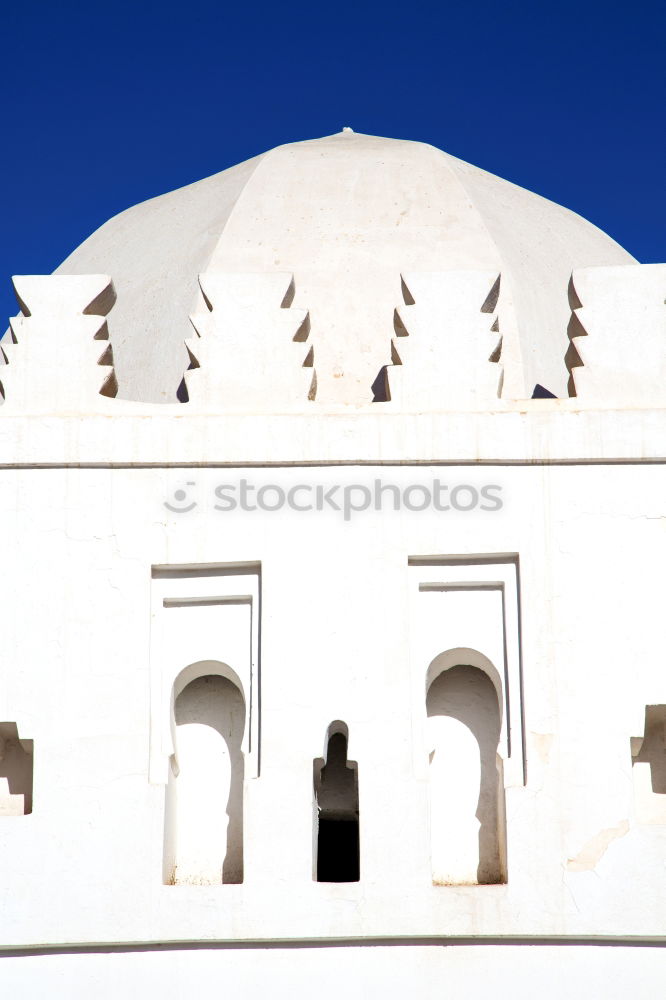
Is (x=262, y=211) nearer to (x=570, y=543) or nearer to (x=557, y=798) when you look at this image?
(x=570, y=543)

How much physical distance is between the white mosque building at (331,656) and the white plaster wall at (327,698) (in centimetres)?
2

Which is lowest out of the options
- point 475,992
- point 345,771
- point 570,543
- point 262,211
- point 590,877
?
point 475,992

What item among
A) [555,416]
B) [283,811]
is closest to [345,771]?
[283,811]

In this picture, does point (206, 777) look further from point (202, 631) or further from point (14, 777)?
point (14, 777)

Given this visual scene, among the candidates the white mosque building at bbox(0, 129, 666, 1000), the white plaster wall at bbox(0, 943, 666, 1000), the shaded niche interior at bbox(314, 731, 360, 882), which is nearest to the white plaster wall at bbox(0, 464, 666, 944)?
the white mosque building at bbox(0, 129, 666, 1000)

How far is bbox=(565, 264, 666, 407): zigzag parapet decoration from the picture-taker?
9922mm

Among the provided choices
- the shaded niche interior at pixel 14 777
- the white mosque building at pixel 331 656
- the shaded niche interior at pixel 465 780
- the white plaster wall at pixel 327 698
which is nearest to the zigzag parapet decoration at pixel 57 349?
the white mosque building at pixel 331 656

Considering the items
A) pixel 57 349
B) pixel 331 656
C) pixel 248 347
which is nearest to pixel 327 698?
pixel 331 656

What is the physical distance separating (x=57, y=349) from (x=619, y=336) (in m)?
3.93

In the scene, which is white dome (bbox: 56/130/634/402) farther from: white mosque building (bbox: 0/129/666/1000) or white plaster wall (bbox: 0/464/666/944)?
white plaster wall (bbox: 0/464/666/944)

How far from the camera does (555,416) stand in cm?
968

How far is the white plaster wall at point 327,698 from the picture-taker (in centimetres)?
897

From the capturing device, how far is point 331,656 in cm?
931

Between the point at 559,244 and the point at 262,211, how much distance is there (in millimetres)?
2991
